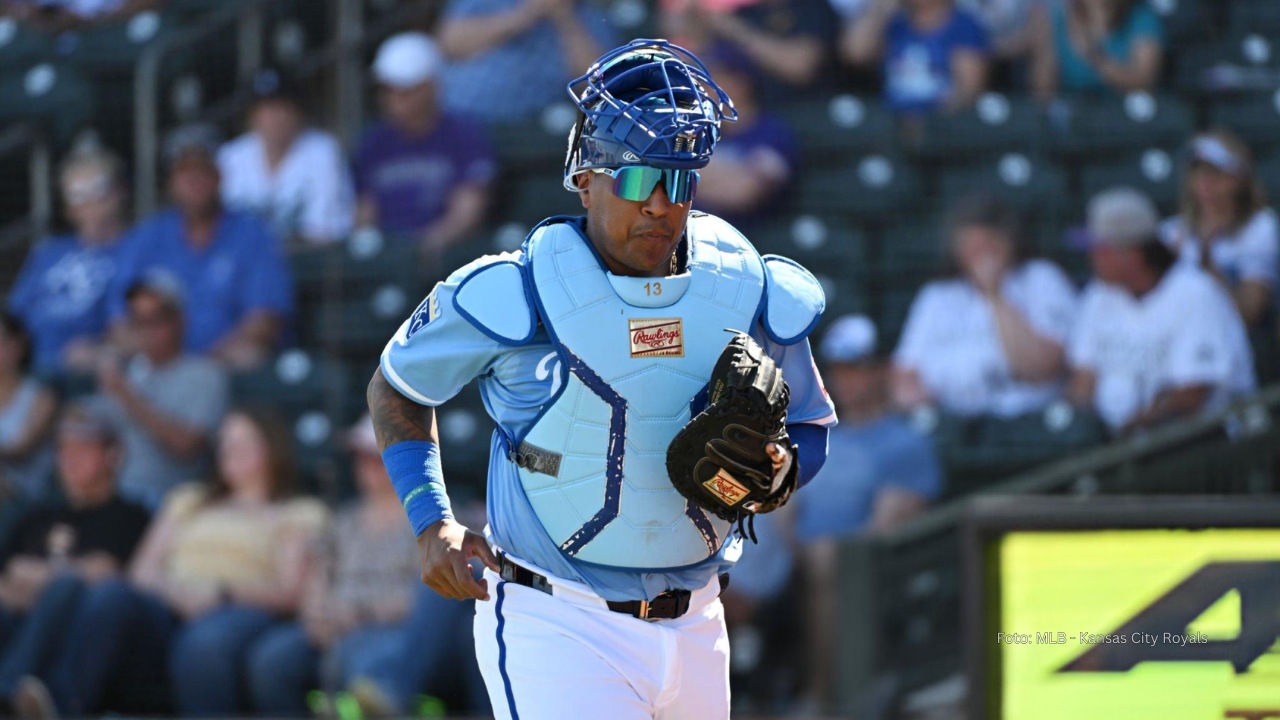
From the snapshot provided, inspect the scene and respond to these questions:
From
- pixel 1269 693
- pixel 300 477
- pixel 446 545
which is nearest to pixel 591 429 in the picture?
pixel 446 545

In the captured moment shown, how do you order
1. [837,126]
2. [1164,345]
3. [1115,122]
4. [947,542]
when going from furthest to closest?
1. [837,126]
2. [1115,122]
3. [947,542]
4. [1164,345]

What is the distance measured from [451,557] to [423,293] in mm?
5275

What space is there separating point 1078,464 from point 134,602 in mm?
4025

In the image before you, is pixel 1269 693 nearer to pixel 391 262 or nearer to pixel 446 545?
pixel 446 545

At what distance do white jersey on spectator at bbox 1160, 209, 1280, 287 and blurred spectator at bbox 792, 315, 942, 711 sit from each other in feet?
4.24

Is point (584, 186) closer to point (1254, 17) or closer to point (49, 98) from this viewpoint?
point (1254, 17)

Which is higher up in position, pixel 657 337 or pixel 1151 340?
pixel 1151 340

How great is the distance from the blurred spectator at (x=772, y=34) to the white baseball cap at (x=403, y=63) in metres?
1.17

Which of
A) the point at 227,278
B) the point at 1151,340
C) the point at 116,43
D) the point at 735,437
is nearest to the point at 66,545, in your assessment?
the point at 227,278

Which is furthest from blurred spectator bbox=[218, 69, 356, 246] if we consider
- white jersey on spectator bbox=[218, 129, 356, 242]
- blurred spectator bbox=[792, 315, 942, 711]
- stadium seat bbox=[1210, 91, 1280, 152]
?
stadium seat bbox=[1210, 91, 1280, 152]

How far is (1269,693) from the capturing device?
4.57 meters

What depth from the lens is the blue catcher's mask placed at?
3.22 m

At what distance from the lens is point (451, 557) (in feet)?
10.4

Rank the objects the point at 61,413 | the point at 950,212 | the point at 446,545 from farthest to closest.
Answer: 1. the point at 61,413
2. the point at 950,212
3. the point at 446,545
